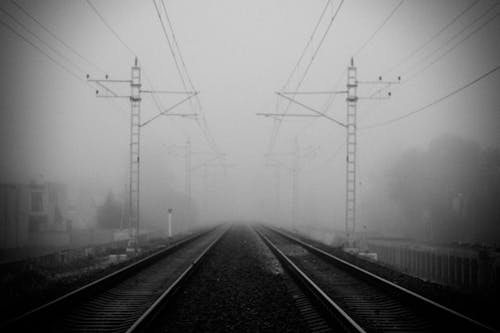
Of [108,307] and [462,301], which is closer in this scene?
[108,307]

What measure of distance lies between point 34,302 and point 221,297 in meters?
4.09

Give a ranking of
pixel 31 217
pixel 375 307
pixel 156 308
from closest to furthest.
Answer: pixel 156 308 < pixel 375 307 < pixel 31 217

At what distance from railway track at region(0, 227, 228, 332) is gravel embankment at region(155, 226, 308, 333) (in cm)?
43

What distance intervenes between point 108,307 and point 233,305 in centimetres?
273

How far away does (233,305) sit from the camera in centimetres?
896

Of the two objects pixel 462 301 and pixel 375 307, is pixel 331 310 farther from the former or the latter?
pixel 462 301

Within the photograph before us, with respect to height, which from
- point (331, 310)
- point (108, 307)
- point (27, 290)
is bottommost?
point (27, 290)

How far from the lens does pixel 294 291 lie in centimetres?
1062

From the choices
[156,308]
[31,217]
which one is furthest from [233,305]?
[31,217]

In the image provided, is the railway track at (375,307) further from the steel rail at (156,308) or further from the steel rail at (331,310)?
the steel rail at (156,308)

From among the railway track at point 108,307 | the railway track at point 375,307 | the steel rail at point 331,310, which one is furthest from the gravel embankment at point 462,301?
the railway track at point 108,307

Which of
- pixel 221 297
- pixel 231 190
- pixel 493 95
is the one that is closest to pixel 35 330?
pixel 221 297

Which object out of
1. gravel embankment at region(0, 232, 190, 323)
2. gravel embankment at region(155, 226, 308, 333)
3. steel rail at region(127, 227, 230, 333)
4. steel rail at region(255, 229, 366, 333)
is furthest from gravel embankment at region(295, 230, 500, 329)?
gravel embankment at region(0, 232, 190, 323)

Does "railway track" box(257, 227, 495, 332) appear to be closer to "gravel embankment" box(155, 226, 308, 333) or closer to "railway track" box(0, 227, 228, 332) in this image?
"gravel embankment" box(155, 226, 308, 333)
